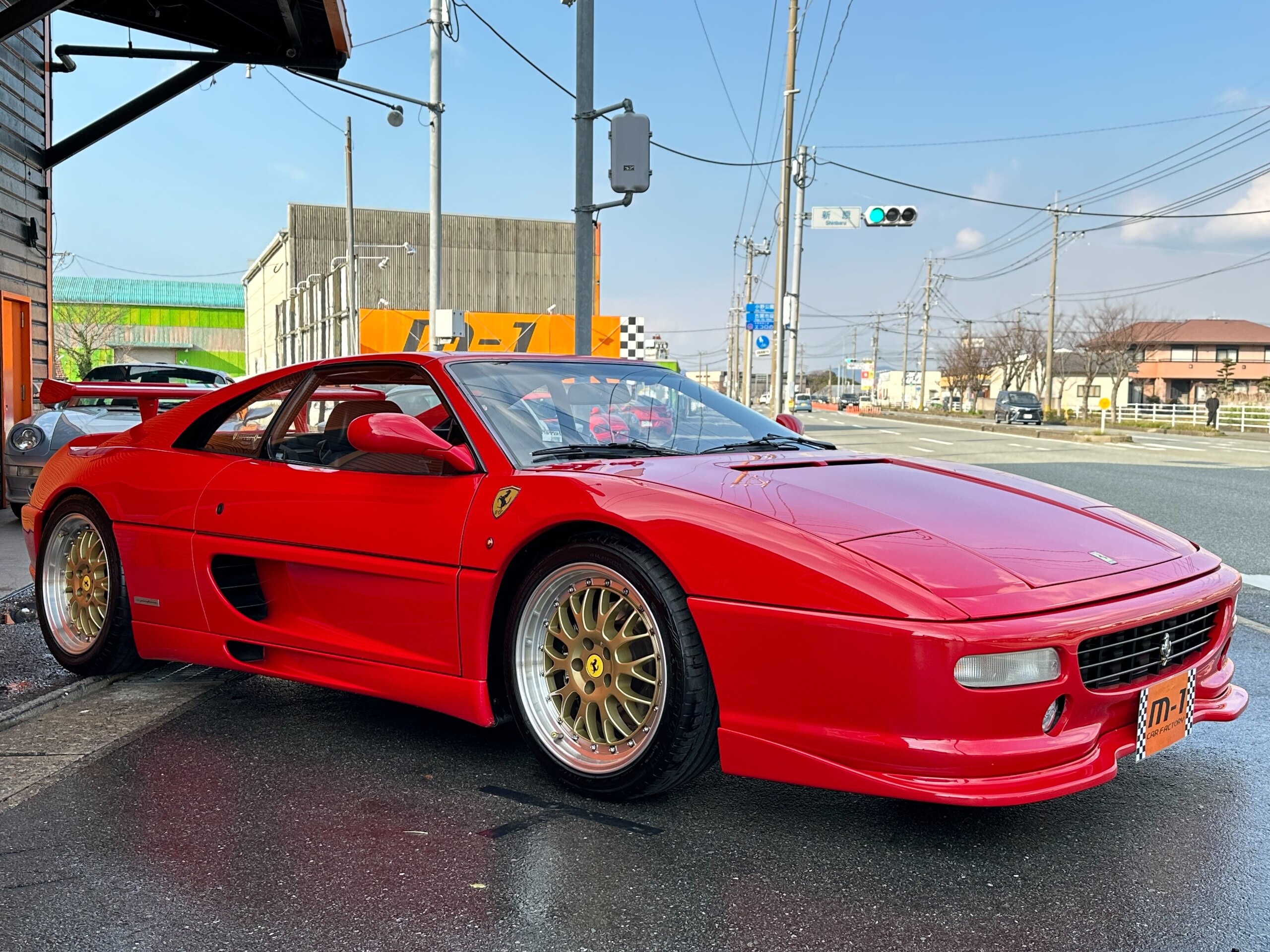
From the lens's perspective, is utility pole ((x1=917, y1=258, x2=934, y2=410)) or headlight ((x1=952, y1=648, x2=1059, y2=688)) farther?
utility pole ((x1=917, y1=258, x2=934, y2=410))

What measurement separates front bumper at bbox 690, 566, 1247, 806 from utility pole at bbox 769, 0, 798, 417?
2058 cm

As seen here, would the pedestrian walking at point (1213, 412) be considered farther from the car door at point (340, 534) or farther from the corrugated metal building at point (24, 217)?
the car door at point (340, 534)

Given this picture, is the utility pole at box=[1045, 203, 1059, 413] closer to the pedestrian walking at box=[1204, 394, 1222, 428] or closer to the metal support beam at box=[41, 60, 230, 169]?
the pedestrian walking at box=[1204, 394, 1222, 428]

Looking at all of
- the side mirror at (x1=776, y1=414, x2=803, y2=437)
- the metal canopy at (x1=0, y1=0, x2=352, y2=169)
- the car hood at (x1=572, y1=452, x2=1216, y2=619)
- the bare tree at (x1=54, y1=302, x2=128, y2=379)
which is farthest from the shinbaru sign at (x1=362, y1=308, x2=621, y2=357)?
the bare tree at (x1=54, y1=302, x2=128, y2=379)

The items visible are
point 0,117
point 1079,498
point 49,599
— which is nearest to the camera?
point 1079,498

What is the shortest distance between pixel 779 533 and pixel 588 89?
8.68 m

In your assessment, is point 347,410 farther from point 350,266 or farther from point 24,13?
point 350,266

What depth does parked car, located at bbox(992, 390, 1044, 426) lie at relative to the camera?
44.4 meters

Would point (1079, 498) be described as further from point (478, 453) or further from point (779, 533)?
point (478, 453)

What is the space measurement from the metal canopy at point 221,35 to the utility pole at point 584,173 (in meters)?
2.25

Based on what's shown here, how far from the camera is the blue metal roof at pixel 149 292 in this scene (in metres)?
81.3

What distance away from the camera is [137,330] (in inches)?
2940

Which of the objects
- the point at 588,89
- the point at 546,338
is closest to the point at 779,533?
the point at 588,89

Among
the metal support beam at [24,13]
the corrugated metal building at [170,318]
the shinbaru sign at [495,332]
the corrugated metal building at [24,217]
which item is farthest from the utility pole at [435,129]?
the corrugated metal building at [170,318]
